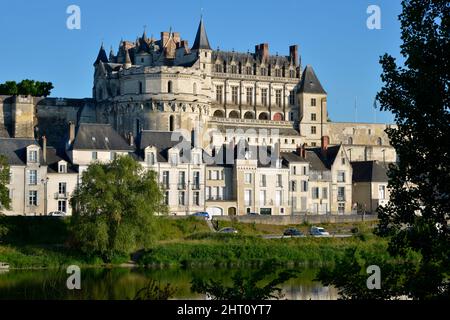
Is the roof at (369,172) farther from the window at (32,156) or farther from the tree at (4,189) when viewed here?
the tree at (4,189)

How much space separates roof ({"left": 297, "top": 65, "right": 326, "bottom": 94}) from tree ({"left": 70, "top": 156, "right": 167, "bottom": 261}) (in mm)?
38568

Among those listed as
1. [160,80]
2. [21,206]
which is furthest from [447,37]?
[160,80]

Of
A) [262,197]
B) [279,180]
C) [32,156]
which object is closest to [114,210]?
[32,156]

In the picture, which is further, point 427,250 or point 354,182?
point 354,182

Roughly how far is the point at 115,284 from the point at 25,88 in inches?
1867

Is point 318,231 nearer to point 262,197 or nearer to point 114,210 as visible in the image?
point 262,197

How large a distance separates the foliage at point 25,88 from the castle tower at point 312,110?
2060 centimetres

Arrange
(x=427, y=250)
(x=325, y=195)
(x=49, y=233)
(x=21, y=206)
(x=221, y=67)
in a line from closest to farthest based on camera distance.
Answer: (x=427, y=250), (x=49, y=233), (x=21, y=206), (x=325, y=195), (x=221, y=67)

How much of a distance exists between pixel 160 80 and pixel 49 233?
1043 inches

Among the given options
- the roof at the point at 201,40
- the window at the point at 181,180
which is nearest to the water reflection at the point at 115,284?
the window at the point at 181,180

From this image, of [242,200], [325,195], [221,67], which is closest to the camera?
[242,200]

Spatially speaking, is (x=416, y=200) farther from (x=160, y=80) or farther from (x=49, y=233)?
(x=160, y=80)

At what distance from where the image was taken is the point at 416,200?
51.7ft

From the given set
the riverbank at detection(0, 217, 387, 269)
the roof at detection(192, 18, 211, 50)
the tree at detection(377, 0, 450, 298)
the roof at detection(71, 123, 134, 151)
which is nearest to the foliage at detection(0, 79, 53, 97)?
the roof at detection(192, 18, 211, 50)
